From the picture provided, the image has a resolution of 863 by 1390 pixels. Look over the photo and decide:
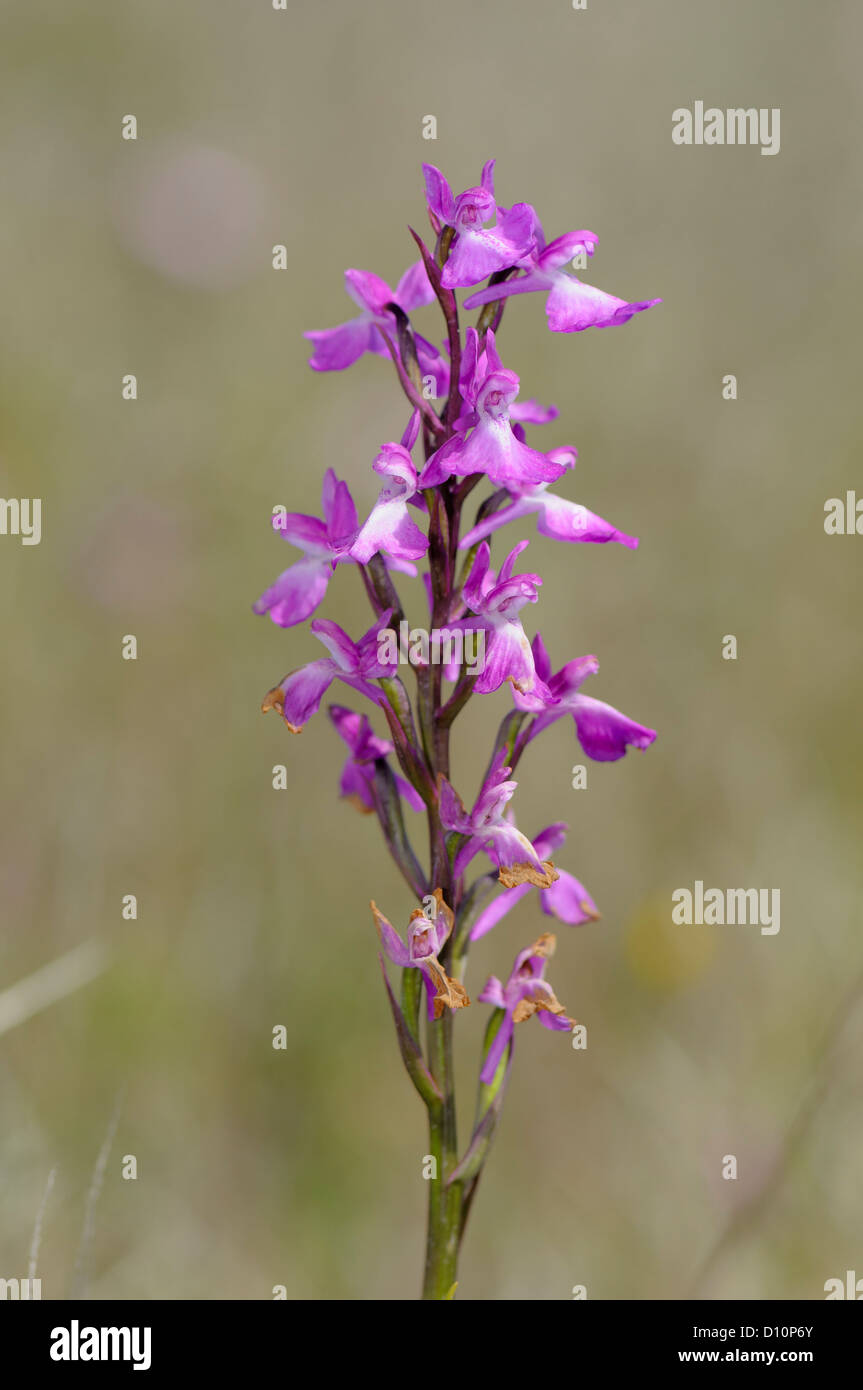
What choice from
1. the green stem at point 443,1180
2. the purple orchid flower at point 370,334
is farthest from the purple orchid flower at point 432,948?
the purple orchid flower at point 370,334

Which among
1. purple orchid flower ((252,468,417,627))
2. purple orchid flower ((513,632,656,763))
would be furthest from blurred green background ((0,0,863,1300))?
purple orchid flower ((252,468,417,627))

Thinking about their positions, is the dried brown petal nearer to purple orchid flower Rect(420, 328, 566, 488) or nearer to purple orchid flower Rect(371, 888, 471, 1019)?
purple orchid flower Rect(371, 888, 471, 1019)

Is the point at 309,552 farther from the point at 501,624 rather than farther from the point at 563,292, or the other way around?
the point at 563,292

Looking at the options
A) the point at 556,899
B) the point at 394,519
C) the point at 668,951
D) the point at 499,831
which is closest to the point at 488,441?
the point at 394,519

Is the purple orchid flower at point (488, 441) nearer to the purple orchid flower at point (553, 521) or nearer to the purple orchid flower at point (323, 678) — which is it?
the purple orchid flower at point (553, 521)

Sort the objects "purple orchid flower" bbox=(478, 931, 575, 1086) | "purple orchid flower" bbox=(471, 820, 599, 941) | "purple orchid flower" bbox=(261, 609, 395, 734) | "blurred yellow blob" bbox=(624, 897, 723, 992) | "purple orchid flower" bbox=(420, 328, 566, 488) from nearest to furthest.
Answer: "purple orchid flower" bbox=(420, 328, 566, 488)
"purple orchid flower" bbox=(261, 609, 395, 734)
"purple orchid flower" bbox=(478, 931, 575, 1086)
"purple orchid flower" bbox=(471, 820, 599, 941)
"blurred yellow blob" bbox=(624, 897, 723, 992)
